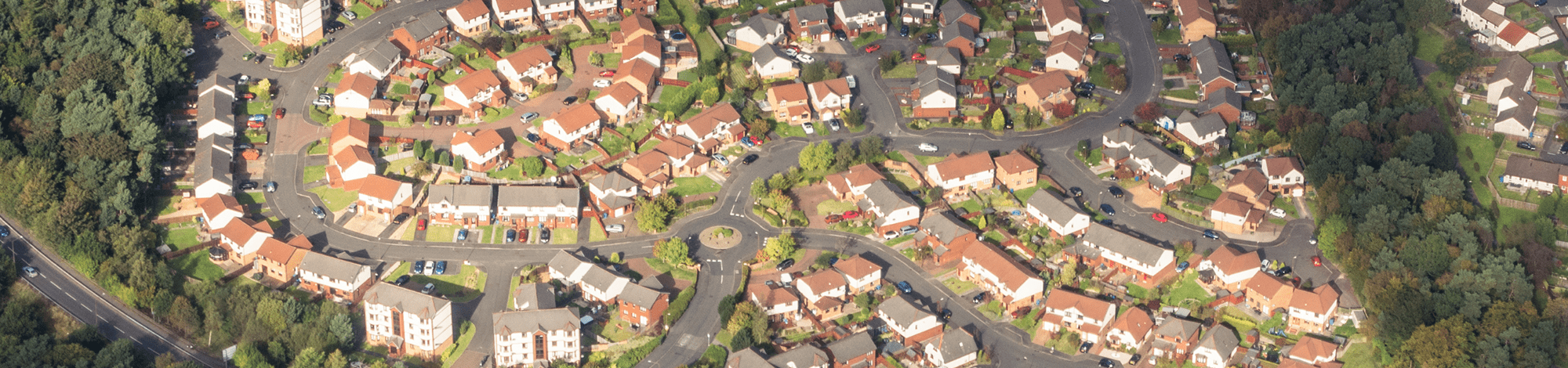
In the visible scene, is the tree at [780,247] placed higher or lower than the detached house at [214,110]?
higher

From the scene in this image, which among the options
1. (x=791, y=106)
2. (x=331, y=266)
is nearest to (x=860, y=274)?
(x=791, y=106)

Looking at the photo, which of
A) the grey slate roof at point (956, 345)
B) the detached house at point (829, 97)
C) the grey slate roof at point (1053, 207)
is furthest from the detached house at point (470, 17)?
the grey slate roof at point (956, 345)

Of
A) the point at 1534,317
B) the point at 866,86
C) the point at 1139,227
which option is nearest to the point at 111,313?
the point at 866,86

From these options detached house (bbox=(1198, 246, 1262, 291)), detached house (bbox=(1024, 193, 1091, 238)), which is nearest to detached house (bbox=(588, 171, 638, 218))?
detached house (bbox=(1024, 193, 1091, 238))

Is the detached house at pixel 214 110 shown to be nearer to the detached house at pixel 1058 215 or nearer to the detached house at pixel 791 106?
the detached house at pixel 791 106

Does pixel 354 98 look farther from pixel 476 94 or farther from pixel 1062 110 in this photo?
pixel 1062 110

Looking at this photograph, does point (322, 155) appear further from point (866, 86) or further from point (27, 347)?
point (866, 86)
